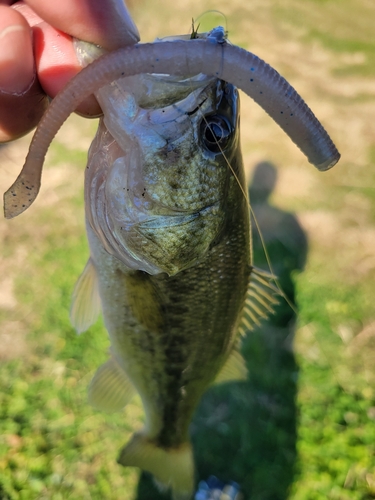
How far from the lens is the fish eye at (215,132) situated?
1.16 meters

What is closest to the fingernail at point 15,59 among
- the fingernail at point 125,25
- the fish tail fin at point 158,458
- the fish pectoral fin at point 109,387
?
the fingernail at point 125,25

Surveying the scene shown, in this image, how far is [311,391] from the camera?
322 centimetres

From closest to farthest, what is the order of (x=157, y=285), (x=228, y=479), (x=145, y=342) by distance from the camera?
(x=157, y=285), (x=145, y=342), (x=228, y=479)

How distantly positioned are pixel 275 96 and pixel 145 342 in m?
1.20

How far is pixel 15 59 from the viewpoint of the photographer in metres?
1.27

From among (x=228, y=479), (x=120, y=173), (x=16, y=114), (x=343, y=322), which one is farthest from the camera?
(x=343, y=322)

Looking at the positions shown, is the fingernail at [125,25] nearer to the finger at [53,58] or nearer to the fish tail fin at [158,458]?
the finger at [53,58]

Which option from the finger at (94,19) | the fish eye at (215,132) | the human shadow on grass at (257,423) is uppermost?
the finger at (94,19)

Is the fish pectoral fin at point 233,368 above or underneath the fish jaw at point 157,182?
underneath

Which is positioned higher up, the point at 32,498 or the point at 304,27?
the point at 304,27

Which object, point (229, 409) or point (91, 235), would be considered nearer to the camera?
point (91, 235)

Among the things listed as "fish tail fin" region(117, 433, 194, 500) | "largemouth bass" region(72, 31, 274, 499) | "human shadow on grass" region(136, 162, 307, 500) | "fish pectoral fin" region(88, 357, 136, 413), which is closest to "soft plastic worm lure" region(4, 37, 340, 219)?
"largemouth bass" region(72, 31, 274, 499)

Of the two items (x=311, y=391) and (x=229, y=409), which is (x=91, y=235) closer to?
(x=229, y=409)

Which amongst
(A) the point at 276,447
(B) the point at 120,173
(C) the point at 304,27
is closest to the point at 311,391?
(A) the point at 276,447
